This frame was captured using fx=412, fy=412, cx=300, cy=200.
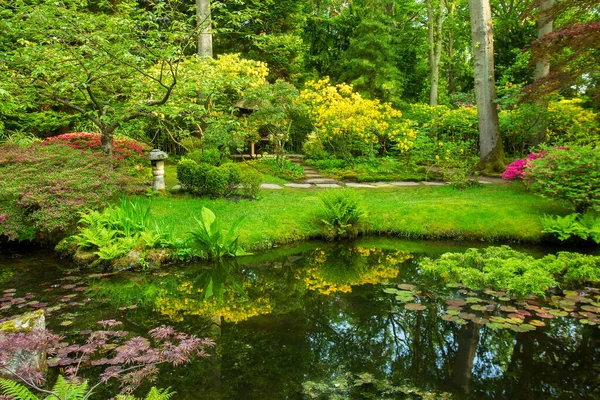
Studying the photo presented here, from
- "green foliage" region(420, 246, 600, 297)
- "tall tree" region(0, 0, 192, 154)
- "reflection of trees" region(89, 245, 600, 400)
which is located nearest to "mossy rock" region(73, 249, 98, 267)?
"reflection of trees" region(89, 245, 600, 400)

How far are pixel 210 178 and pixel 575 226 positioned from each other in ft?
22.5

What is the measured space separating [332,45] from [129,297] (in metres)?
16.2

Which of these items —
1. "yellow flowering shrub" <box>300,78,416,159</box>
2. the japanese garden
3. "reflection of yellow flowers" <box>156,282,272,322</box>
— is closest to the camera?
the japanese garden

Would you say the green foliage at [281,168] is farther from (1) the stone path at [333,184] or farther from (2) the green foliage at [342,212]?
(2) the green foliage at [342,212]

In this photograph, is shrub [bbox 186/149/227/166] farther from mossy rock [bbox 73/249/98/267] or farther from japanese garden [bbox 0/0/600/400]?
mossy rock [bbox 73/249/98/267]

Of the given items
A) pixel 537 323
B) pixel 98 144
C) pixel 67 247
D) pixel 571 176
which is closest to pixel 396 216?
pixel 571 176

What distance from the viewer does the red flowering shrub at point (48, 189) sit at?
6.23 meters

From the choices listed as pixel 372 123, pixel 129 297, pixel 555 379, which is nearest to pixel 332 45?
pixel 372 123

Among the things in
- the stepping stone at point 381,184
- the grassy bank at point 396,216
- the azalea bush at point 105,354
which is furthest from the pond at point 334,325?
the stepping stone at point 381,184

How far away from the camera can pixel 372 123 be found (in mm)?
12414

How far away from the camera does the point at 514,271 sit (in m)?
5.07

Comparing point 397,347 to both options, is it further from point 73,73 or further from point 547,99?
point 547,99

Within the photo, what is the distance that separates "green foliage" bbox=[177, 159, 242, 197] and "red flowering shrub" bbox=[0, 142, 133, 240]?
1.75 meters

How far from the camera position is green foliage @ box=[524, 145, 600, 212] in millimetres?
7020
